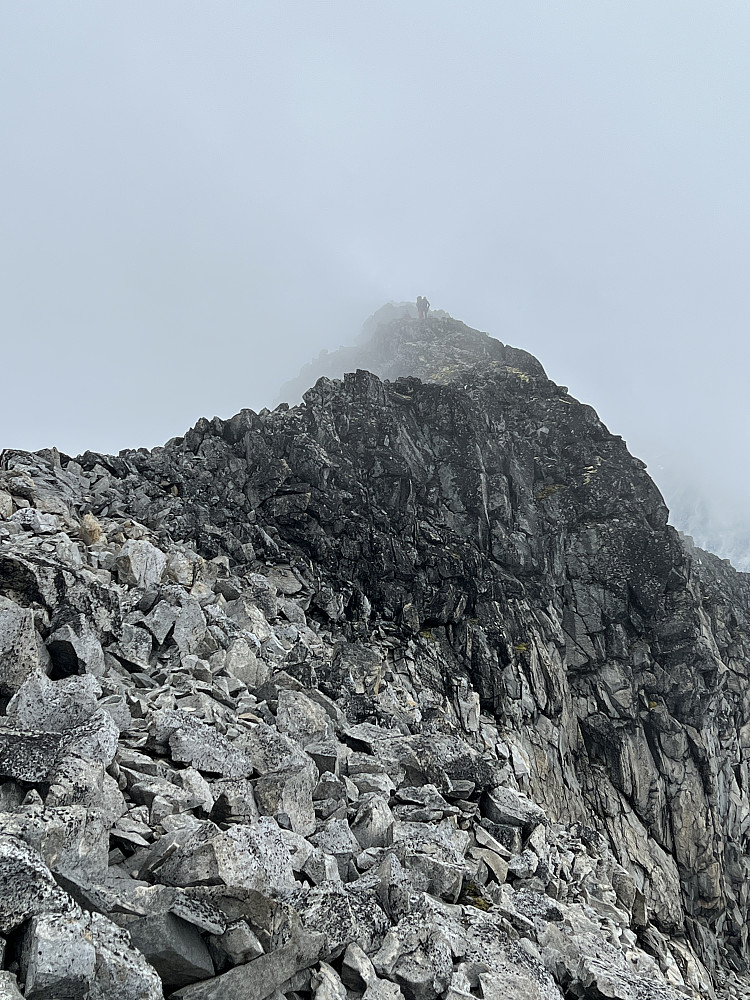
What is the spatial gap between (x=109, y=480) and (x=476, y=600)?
890 inches

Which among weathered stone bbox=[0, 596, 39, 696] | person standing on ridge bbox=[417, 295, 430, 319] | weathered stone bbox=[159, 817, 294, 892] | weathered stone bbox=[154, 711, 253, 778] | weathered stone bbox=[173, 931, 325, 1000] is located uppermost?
person standing on ridge bbox=[417, 295, 430, 319]

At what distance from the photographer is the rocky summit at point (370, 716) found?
7.19 metres

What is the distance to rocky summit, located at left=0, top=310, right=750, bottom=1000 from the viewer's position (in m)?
7.19

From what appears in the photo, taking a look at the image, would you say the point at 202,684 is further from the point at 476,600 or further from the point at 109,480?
the point at 476,600

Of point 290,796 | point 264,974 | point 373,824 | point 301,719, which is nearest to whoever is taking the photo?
point 264,974

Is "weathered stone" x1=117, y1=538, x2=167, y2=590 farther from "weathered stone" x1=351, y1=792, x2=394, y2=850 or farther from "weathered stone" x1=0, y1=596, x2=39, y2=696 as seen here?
"weathered stone" x1=351, y1=792, x2=394, y2=850

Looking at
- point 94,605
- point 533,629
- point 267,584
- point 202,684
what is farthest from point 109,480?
point 533,629

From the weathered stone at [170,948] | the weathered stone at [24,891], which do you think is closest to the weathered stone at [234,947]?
the weathered stone at [170,948]

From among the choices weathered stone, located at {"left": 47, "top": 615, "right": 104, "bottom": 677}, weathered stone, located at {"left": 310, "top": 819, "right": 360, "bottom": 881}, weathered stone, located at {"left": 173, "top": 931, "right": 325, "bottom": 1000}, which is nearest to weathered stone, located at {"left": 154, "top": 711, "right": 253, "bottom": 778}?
weathered stone, located at {"left": 310, "top": 819, "right": 360, "bottom": 881}

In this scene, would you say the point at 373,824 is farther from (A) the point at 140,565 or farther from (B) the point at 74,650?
(A) the point at 140,565

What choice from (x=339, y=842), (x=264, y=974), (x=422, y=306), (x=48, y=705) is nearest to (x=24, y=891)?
(x=264, y=974)

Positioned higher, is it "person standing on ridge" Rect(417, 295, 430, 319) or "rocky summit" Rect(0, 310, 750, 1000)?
"person standing on ridge" Rect(417, 295, 430, 319)

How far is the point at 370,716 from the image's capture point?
17.2 m

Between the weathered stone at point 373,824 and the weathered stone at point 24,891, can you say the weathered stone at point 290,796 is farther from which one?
the weathered stone at point 24,891
